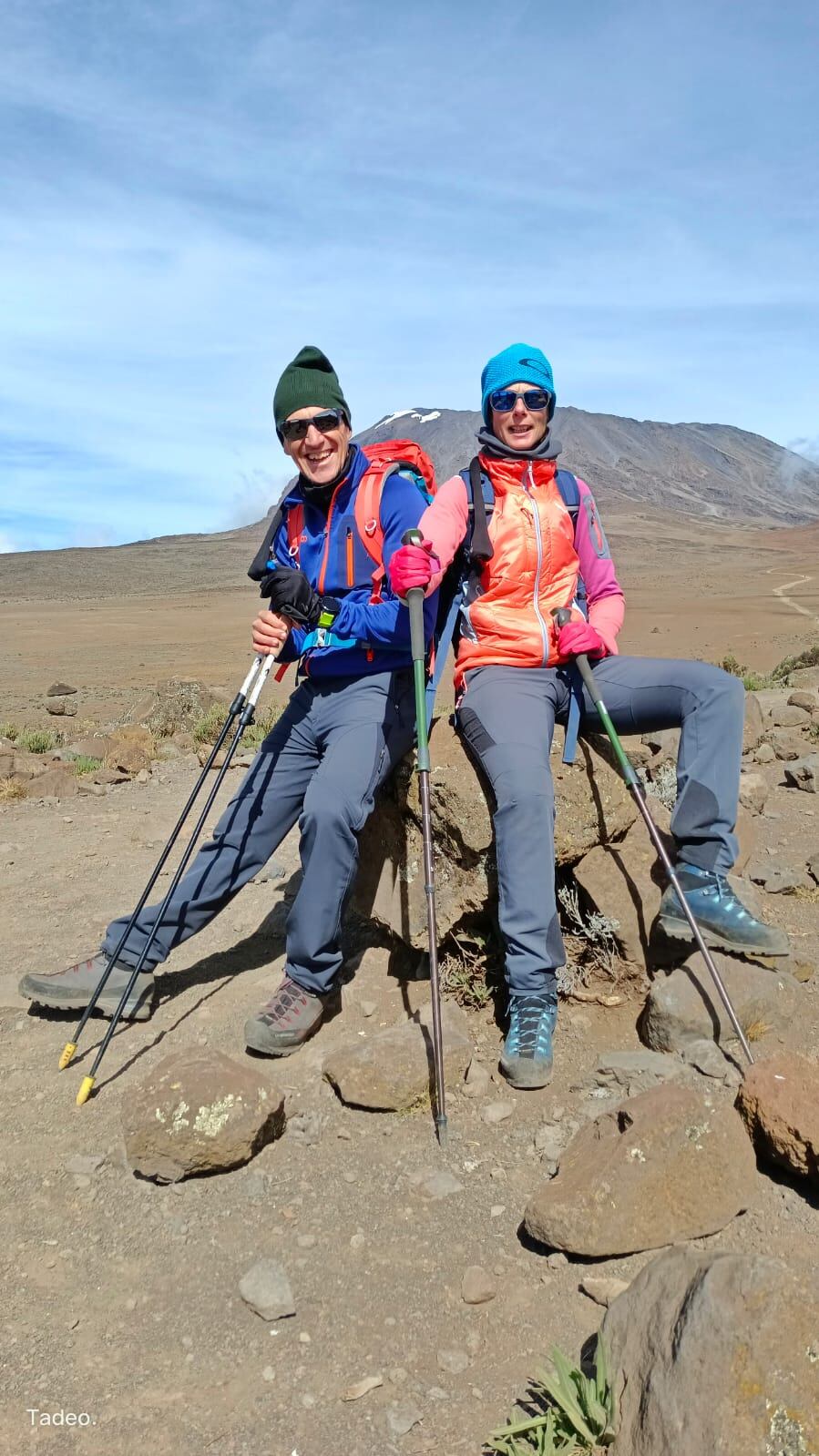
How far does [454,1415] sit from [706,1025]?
65.7 inches

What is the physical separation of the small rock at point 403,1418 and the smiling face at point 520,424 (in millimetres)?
3314

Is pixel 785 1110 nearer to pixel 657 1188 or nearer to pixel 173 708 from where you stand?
pixel 657 1188

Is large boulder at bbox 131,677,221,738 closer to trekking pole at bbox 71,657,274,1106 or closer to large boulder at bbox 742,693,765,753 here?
large boulder at bbox 742,693,765,753

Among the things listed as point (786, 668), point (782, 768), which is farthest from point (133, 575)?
point (782, 768)

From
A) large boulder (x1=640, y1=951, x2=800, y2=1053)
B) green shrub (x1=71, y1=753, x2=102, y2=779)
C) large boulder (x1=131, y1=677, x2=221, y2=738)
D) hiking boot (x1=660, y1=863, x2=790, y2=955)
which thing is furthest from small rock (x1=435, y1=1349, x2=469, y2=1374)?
large boulder (x1=131, y1=677, x2=221, y2=738)

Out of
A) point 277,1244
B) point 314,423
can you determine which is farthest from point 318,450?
point 277,1244

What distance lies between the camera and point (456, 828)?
423cm

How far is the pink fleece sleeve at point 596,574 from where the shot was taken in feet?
14.2

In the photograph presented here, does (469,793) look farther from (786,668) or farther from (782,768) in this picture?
(786,668)

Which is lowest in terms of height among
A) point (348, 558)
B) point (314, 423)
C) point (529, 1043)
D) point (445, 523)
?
point (529, 1043)

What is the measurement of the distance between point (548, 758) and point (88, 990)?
7.03 feet

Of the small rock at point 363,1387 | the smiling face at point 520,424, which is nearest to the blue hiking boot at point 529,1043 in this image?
the small rock at point 363,1387

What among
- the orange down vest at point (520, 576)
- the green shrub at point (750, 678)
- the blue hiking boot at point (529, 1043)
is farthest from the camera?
the green shrub at point (750, 678)

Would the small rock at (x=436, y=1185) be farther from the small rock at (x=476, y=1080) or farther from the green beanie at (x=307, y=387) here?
the green beanie at (x=307, y=387)
